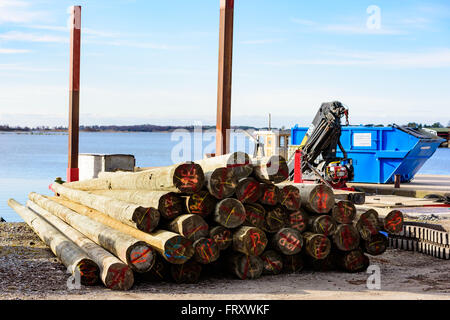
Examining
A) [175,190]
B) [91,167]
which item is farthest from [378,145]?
[175,190]

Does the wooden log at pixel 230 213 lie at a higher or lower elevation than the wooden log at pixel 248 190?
lower

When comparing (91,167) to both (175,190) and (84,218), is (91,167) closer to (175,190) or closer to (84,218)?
(84,218)

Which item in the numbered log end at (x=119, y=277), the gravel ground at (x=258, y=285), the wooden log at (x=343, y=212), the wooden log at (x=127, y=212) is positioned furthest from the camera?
the wooden log at (x=343, y=212)

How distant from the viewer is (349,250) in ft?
31.5

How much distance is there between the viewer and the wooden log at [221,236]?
8727 mm

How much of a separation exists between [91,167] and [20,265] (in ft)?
34.5

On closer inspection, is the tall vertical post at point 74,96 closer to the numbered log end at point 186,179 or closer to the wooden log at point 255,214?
the numbered log end at point 186,179

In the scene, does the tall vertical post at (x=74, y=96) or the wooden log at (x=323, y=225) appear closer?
the wooden log at (x=323, y=225)

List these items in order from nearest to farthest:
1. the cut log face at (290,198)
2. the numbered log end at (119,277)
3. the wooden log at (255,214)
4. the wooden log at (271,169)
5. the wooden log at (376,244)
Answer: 1. the numbered log end at (119,277)
2. the wooden log at (271,169)
3. the wooden log at (255,214)
4. the cut log face at (290,198)
5. the wooden log at (376,244)

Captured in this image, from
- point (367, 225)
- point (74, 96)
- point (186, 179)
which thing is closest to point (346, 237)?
point (367, 225)

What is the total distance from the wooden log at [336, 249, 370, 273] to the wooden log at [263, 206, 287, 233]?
1192 mm

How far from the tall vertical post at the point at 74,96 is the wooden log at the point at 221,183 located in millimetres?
11845

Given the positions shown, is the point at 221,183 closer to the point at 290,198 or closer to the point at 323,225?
the point at 290,198

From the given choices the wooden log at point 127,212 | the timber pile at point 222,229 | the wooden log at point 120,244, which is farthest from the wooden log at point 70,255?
the wooden log at point 127,212
